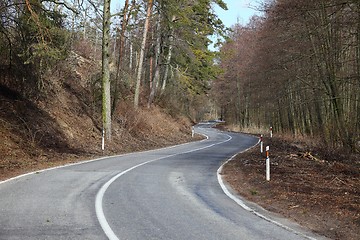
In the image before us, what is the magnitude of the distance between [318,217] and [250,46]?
1092 inches

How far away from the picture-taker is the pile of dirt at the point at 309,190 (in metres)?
6.95

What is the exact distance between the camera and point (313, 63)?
19.6 m

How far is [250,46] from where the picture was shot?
33.5 metres

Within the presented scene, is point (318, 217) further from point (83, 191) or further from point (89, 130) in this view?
point (89, 130)

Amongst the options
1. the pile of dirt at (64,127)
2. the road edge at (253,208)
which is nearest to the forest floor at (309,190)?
the road edge at (253,208)

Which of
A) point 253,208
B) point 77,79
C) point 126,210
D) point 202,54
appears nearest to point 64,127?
point 77,79

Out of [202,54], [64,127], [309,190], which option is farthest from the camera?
[202,54]

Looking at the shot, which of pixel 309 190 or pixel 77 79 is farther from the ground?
pixel 77 79

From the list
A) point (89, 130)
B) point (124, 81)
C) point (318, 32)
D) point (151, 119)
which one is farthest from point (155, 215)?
point (151, 119)

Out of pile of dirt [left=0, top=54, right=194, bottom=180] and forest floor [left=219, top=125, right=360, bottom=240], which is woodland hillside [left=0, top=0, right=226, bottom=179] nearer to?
pile of dirt [left=0, top=54, right=194, bottom=180]

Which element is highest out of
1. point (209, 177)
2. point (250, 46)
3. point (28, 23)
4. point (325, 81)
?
point (250, 46)

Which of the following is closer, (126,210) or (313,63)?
(126,210)

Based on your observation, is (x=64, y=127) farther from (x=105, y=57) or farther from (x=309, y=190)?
(x=309, y=190)

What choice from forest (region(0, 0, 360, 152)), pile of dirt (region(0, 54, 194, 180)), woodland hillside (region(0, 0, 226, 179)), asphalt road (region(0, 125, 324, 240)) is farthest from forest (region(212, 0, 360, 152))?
pile of dirt (region(0, 54, 194, 180))
